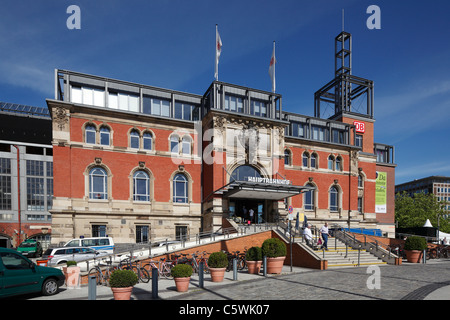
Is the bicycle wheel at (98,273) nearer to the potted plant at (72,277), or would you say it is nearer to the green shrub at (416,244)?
the potted plant at (72,277)

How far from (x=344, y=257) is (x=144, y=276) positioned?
12932mm

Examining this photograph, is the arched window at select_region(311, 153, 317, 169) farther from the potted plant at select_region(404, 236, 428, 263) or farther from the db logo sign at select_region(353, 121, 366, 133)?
the potted plant at select_region(404, 236, 428, 263)

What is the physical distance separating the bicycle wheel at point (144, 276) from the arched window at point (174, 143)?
55.1ft

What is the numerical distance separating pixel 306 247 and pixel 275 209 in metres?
12.2

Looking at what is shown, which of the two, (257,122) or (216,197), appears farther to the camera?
(257,122)

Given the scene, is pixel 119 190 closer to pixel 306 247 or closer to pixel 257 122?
pixel 257 122

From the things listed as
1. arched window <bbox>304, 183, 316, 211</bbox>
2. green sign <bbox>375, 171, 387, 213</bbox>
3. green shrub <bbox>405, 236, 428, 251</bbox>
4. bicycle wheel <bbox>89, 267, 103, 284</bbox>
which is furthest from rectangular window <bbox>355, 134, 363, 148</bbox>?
bicycle wheel <bbox>89, 267, 103, 284</bbox>

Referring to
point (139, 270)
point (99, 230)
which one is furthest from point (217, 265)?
point (99, 230)

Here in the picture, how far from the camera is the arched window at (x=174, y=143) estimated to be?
101 feet

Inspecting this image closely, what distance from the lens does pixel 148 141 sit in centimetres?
3009

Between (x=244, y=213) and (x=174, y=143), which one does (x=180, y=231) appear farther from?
(x=174, y=143)
